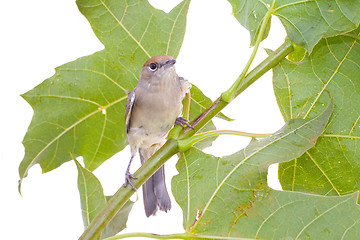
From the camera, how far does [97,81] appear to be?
158cm

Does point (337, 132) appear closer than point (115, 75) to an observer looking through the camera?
Yes

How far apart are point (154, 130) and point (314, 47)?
0.64 m

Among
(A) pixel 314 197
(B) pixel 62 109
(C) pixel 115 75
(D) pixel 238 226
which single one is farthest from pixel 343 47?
(B) pixel 62 109

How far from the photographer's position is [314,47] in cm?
137

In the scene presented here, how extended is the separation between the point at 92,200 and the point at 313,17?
0.88m

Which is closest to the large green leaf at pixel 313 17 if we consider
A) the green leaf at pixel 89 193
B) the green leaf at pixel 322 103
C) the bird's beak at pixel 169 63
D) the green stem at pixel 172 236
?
the green leaf at pixel 322 103

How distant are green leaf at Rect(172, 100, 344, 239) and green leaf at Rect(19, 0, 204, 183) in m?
0.51

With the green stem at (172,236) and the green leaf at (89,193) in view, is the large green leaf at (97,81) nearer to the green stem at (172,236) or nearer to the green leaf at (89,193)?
the green leaf at (89,193)

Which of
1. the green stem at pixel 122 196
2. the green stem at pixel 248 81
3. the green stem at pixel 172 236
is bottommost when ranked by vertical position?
the green stem at pixel 172 236

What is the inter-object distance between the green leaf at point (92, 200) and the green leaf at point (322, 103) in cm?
56

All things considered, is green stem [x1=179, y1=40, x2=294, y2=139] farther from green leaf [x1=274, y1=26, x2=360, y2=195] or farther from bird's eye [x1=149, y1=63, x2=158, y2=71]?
bird's eye [x1=149, y1=63, x2=158, y2=71]

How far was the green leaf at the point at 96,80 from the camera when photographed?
4.95 feet

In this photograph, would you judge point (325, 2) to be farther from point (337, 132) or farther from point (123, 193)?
point (123, 193)

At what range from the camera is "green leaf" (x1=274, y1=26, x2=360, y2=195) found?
1339mm
